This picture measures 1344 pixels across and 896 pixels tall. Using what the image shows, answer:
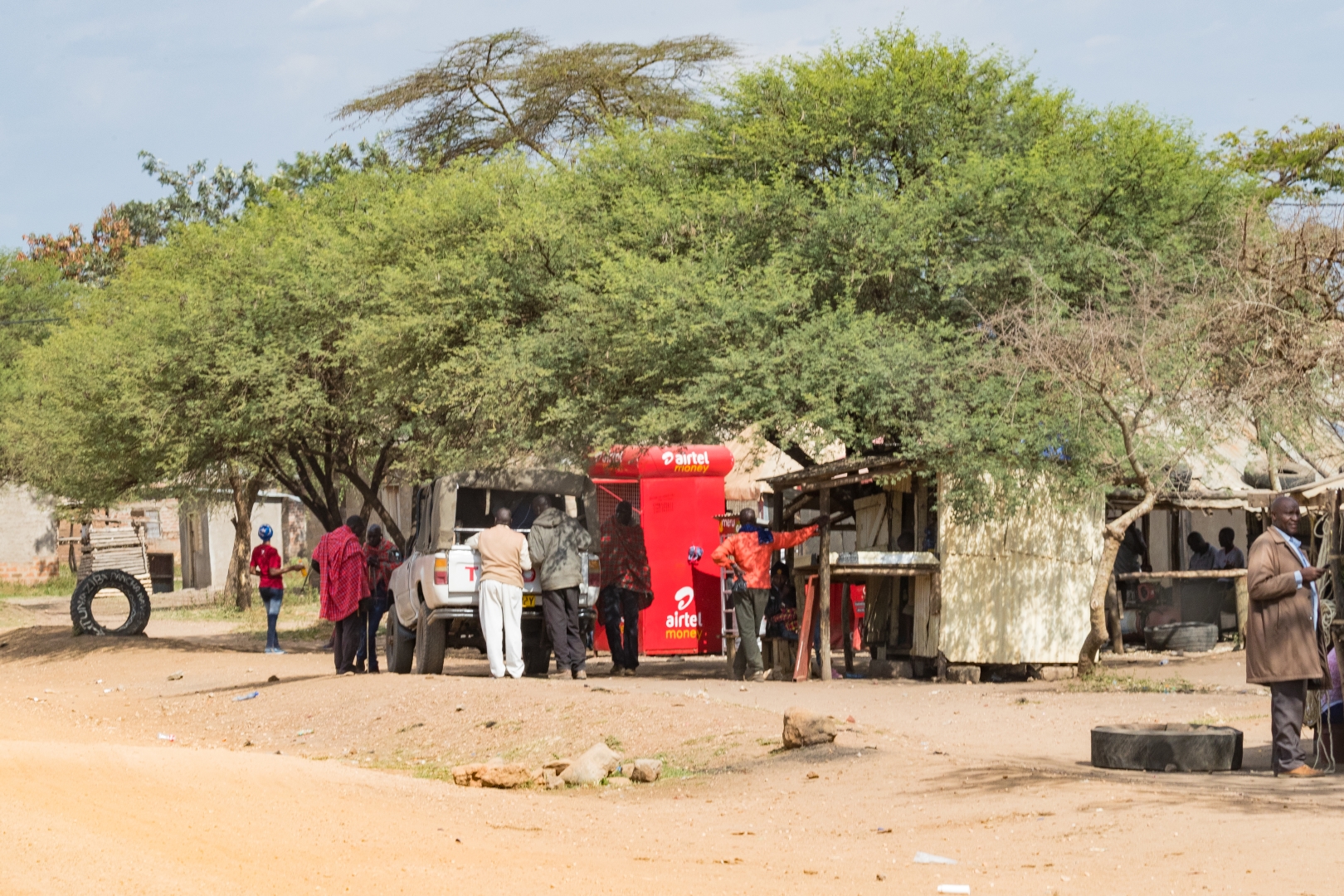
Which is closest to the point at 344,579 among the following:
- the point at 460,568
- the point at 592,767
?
the point at 460,568

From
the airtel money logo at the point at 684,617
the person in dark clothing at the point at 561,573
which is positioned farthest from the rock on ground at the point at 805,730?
the airtel money logo at the point at 684,617

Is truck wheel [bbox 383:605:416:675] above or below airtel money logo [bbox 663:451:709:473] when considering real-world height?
below

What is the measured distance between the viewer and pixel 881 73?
19.8 metres

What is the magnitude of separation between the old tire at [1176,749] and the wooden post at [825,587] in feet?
21.9

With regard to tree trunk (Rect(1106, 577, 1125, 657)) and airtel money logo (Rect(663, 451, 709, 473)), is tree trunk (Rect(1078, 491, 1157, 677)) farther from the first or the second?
airtel money logo (Rect(663, 451, 709, 473))

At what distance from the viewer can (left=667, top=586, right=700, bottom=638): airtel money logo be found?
19.9m

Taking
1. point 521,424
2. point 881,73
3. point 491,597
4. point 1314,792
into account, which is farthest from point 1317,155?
point 1314,792

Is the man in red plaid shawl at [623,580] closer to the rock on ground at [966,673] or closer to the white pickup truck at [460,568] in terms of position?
the white pickup truck at [460,568]

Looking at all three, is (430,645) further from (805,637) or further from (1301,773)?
(1301,773)

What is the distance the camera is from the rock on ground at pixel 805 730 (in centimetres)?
1105

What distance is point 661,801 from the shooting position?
10203 mm

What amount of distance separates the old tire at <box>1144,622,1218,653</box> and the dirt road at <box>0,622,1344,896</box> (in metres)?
3.90

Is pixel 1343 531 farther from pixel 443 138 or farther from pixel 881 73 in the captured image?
pixel 443 138

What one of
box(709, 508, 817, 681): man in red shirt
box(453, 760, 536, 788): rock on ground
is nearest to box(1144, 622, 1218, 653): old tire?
box(709, 508, 817, 681): man in red shirt
